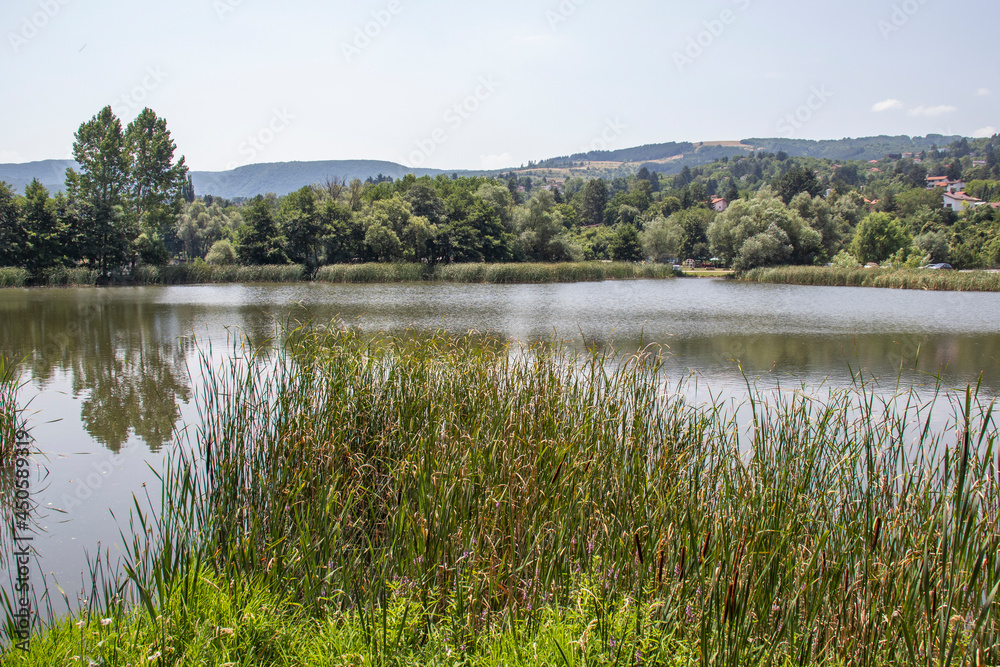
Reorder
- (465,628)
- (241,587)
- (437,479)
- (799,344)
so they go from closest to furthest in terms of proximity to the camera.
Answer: (465,628), (241,587), (437,479), (799,344)

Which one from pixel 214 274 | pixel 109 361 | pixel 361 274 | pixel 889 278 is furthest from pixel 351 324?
pixel 889 278

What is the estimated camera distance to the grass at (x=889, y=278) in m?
32.3

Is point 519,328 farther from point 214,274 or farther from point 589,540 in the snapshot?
point 214,274

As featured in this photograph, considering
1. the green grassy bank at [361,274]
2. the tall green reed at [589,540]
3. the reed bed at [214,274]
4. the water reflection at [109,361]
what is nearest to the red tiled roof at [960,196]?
the green grassy bank at [361,274]

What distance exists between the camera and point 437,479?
11.9 feet

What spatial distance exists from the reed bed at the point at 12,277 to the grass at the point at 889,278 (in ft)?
144

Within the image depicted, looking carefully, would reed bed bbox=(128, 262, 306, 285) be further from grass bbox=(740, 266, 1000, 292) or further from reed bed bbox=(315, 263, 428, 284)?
grass bbox=(740, 266, 1000, 292)

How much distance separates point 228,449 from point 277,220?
41.4 metres

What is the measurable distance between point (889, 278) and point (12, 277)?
47174 millimetres

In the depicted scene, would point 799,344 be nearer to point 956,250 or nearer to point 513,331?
point 513,331

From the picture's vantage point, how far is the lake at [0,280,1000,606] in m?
5.74

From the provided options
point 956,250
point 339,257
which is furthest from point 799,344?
point 956,250

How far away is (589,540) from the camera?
3.57 m

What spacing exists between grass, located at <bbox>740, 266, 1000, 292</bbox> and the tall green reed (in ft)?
118
